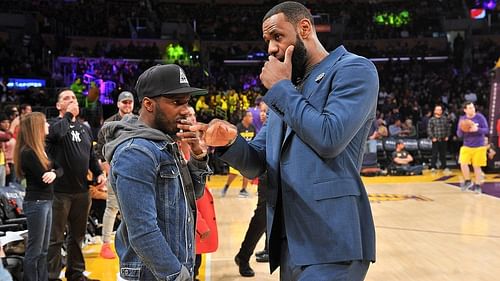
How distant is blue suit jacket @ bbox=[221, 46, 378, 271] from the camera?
195cm

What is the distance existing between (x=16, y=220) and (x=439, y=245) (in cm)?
465

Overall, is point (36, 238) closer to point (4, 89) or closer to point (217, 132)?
point (217, 132)

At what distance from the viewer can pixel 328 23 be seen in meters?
30.2

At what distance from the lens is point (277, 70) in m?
2.08

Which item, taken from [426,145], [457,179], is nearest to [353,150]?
[457,179]

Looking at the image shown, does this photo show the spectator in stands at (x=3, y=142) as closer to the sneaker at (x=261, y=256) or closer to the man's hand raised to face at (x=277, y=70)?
the sneaker at (x=261, y=256)

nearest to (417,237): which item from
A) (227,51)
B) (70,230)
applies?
(70,230)

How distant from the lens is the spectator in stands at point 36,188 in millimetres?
4852

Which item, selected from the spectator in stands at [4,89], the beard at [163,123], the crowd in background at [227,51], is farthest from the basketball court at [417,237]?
the spectator in stands at [4,89]

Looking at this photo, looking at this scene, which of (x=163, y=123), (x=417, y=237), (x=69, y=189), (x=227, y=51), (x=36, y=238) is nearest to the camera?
(x=163, y=123)

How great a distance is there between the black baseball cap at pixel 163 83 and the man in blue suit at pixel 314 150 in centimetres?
19

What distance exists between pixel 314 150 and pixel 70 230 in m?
4.03

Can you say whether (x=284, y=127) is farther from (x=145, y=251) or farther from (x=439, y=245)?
(x=439, y=245)

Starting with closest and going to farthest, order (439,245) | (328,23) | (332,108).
Answer: (332,108), (439,245), (328,23)
